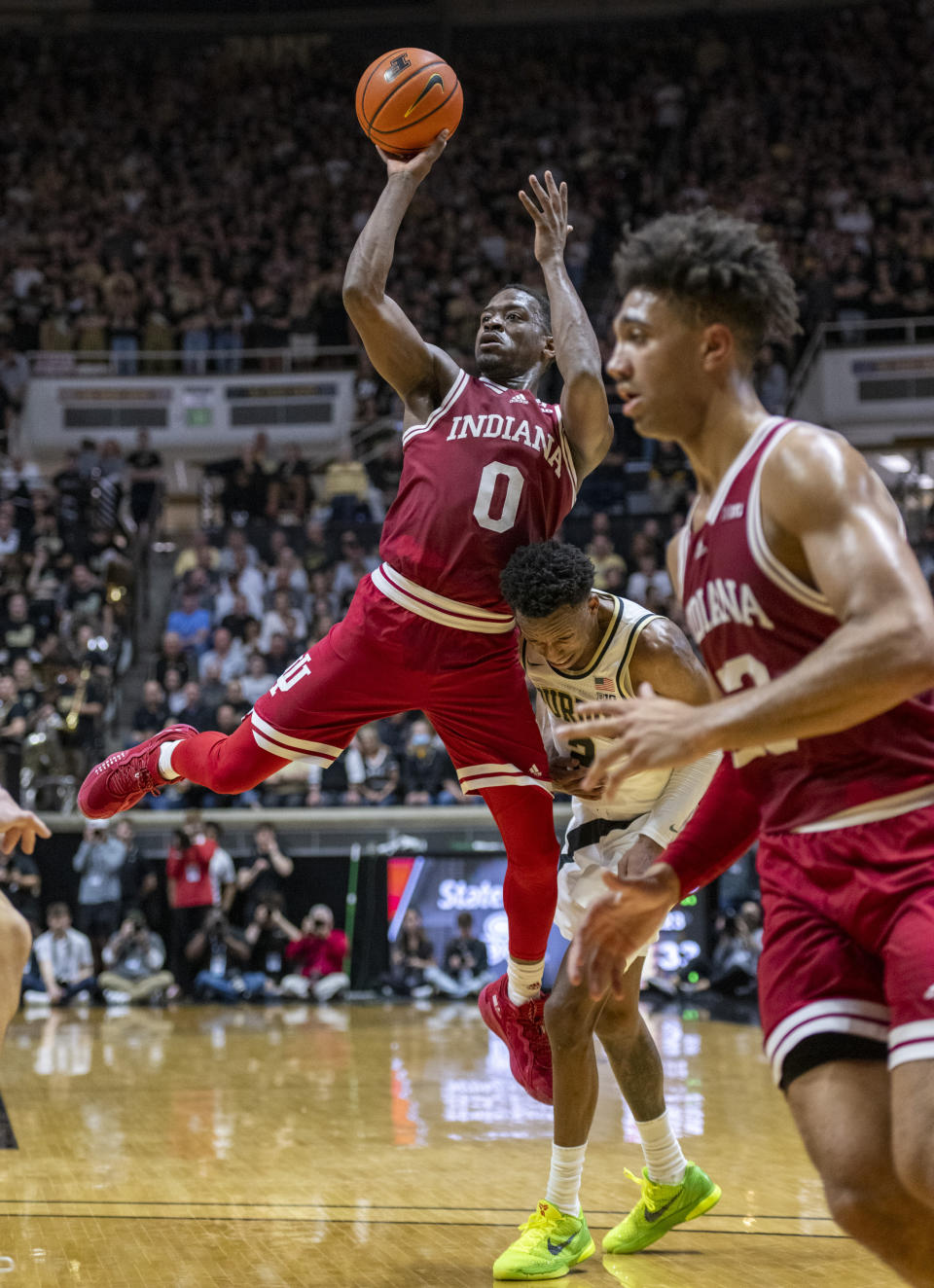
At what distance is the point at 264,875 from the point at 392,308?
8318 millimetres

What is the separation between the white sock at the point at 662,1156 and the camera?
4.48 metres

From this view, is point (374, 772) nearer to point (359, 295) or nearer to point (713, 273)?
point (359, 295)

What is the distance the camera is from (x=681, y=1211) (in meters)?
4.48

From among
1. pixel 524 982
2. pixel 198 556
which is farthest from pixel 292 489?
pixel 524 982

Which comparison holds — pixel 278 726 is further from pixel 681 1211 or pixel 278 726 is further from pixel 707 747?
pixel 707 747

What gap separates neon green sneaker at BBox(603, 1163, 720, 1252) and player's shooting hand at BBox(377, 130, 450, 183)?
3.49 meters

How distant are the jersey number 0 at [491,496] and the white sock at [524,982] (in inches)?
60.9

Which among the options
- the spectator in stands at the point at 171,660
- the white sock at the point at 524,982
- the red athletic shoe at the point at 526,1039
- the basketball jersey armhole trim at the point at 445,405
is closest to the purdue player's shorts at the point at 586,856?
the white sock at the point at 524,982

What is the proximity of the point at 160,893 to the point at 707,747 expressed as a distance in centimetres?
1085

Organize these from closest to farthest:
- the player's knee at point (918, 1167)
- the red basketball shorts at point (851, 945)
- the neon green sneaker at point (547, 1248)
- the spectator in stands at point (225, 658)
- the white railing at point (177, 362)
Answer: the player's knee at point (918, 1167), the red basketball shorts at point (851, 945), the neon green sneaker at point (547, 1248), the spectator in stands at point (225, 658), the white railing at point (177, 362)

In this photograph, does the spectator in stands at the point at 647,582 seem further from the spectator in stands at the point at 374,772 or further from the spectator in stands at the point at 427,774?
the spectator in stands at the point at 374,772

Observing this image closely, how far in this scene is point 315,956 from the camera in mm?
12016

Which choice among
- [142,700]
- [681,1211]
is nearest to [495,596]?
[681,1211]

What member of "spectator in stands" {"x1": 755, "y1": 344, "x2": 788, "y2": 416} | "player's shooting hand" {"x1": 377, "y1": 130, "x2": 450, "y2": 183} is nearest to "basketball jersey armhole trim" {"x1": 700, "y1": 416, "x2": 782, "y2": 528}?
"player's shooting hand" {"x1": 377, "y1": 130, "x2": 450, "y2": 183}
